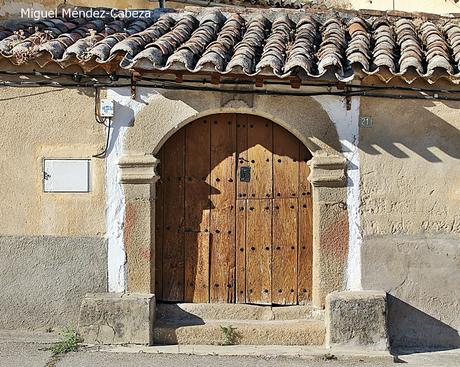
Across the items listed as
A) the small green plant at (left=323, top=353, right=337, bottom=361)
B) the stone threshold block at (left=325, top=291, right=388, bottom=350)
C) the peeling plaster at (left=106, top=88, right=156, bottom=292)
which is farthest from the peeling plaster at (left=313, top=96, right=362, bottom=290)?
the peeling plaster at (left=106, top=88, right=156, bottom=292)

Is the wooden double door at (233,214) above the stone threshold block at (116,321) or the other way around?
above

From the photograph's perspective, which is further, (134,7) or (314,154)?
(134,7)

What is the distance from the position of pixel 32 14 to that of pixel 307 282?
4527mm

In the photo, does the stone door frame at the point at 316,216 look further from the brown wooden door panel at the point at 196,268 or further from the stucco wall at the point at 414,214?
the brown wooden door panel at the point at 196,268

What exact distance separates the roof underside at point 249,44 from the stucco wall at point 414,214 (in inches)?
20.6

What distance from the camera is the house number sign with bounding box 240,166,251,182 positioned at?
25.5 ft

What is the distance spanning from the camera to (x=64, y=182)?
302 inches

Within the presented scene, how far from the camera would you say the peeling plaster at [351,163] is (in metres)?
7.54

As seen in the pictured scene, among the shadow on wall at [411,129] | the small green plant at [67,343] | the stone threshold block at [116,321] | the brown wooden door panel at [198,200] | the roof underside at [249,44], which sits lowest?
the small green plant at [67,343]

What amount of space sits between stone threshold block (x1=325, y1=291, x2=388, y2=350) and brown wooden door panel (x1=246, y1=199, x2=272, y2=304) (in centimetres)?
81

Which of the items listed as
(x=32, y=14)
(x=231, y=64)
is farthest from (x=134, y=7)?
(x=231, y=64)

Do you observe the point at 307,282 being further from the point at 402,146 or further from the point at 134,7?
the point at 134,7

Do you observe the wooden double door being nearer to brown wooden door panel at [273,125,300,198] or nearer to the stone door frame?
brown wooden door panel at [273,125,300,198]

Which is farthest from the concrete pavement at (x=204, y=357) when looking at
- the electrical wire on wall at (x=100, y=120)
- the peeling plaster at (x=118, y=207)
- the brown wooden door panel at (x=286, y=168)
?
the electrical wire on wall at (x=100, y=120)
